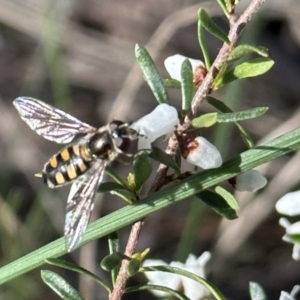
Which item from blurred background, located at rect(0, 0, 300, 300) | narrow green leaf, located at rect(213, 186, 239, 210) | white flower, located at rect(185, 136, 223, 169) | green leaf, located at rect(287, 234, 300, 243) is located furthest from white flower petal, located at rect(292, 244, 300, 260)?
blurred background, located at rect(0, 0, 300, 300)

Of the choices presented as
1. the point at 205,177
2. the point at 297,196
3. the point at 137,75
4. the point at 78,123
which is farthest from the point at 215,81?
the point at 137,75

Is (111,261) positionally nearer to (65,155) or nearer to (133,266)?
(133,266)

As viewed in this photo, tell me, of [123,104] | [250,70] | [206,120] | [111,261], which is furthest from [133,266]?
[123,104]

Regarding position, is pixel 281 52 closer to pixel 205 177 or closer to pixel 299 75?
pixel 299 75

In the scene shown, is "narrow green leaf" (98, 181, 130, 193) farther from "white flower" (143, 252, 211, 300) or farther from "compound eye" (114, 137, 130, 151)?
"white flower" (143, 252, 211, 300)

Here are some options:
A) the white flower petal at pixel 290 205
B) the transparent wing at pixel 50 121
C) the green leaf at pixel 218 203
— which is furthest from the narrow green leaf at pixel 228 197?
the transparent wing at pixel 50 121

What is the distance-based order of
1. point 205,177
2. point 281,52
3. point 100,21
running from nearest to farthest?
1. point 205,177
2. point 281,52
3. point 100,21
